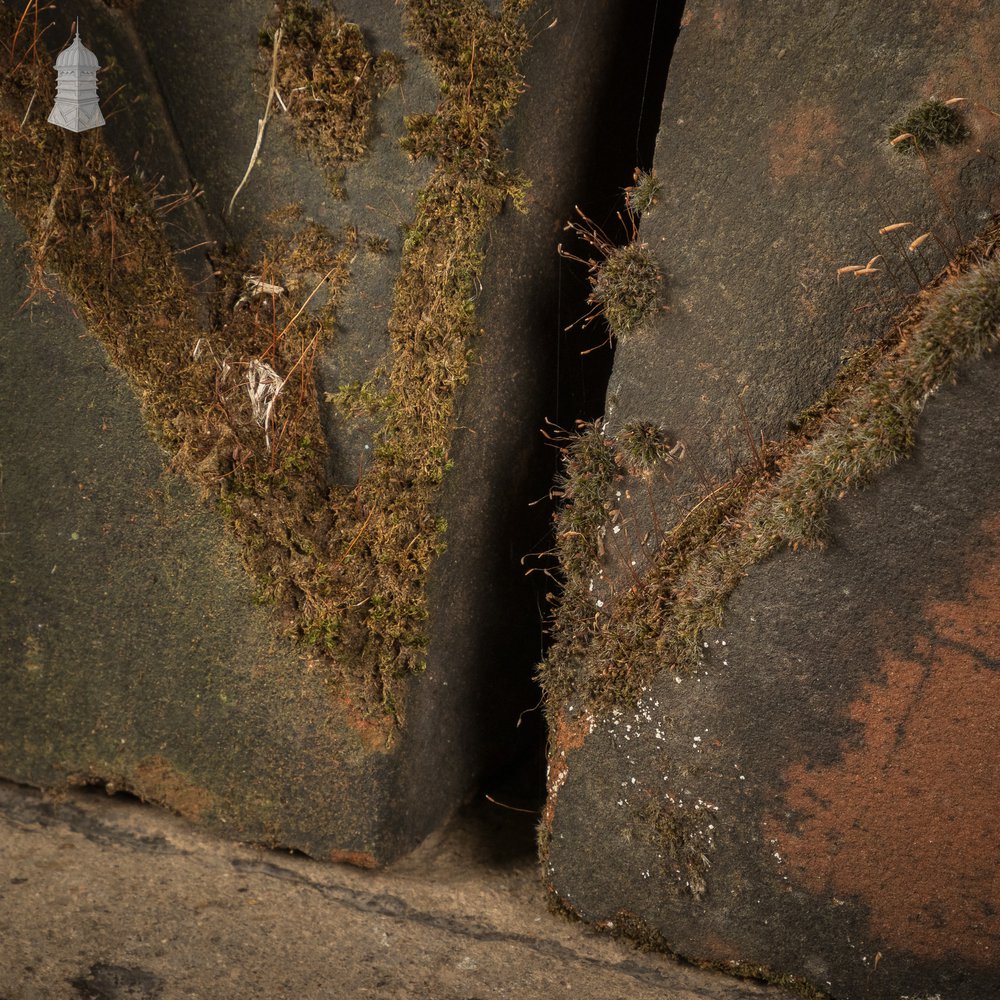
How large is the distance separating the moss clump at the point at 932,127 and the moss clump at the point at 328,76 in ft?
Result: 4.45

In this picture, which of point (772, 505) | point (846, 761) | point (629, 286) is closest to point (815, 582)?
point (772, 505)

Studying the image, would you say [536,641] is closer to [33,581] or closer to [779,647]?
[779,647]

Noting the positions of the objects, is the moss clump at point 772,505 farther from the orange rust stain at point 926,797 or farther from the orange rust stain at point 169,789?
the orange rust stain at point 169,789

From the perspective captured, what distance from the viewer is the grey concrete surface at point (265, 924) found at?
2639 millimetres

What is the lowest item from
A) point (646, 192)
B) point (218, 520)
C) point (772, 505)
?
point (218, 520)

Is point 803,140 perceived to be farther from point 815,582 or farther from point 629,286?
point 815,582

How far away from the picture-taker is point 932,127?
2277 millimetres

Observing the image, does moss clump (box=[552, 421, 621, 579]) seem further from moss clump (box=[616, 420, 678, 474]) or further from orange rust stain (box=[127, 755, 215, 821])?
orange rust stain (box=[127, 755, 215, 821])

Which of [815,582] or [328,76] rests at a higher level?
[328,76]

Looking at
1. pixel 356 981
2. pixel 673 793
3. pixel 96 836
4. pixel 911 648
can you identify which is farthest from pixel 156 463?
pixel 911 648

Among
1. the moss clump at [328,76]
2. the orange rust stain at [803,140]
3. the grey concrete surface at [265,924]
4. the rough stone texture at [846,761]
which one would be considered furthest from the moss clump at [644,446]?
the grey concrete surface at [265,924]

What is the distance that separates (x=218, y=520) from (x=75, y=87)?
124 centimetres

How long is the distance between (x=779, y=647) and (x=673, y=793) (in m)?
0.52

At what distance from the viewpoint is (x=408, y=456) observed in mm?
2783
